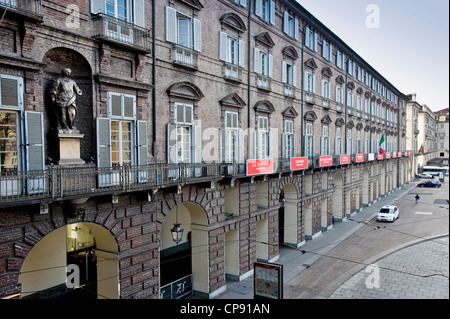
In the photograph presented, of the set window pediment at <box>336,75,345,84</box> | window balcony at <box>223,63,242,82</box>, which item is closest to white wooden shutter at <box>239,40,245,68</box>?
Result: window balcony at <box>223,63,242,82</box>

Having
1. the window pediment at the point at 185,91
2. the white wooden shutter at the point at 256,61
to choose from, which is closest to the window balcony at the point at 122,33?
the window pediment at the point at 185,91

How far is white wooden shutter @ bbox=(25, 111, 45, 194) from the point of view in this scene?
9781 mm

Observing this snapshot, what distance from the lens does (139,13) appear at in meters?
12.9

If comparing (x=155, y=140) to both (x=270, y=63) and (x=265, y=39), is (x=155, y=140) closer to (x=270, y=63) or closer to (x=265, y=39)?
(x=270, y=63)

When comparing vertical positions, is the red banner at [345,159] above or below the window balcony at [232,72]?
below

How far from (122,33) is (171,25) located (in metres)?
2.76

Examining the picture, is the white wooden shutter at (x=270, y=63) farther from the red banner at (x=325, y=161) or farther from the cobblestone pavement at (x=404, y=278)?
the cobblestone pavement at (x=404, y=278)

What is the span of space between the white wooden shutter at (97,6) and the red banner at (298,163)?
14.1 meters

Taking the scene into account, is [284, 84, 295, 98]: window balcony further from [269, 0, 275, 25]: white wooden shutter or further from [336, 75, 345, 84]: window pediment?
[336, 75, 345, 84]: window pediment

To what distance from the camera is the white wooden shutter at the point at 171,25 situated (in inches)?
558

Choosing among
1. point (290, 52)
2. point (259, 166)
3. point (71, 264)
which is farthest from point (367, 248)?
point (71, 264)

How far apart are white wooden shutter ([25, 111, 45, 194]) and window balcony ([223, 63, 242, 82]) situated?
966 cm
